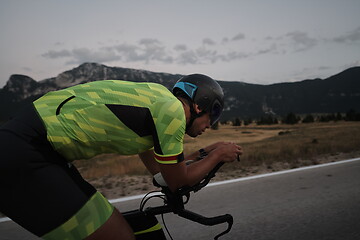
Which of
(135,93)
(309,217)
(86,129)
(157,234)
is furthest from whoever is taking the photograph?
(309,217)

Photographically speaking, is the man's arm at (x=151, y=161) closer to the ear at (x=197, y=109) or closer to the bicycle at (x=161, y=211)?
the bicycle at (x=161, y=211)

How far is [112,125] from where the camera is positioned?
60.9 inches

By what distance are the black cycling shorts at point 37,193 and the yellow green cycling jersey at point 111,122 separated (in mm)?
123

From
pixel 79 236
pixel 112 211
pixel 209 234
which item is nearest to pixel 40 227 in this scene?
pixel 79 236

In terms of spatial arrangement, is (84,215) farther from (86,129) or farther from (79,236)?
(86,129)

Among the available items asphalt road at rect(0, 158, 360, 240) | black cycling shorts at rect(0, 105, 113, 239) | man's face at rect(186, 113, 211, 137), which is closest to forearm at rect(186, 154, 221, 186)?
man's face at rect(186, 113, 211, 137)

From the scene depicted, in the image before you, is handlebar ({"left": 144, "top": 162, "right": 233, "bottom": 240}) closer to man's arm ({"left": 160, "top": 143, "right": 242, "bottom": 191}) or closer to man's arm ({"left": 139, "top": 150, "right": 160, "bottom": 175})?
man's arm ({"left": 160, "top": 143, "right": 242, "bottom": 191})

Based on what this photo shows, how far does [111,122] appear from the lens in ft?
5.08

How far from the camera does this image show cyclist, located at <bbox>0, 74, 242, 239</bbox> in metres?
1.42

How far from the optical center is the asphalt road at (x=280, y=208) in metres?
3.11

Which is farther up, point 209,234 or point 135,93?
point 135,93

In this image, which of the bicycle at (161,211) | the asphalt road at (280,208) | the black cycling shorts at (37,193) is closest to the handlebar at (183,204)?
the bicycle at (161,211)

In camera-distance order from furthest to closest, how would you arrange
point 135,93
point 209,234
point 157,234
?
point 209,234 < point 157,234 < point 135,93

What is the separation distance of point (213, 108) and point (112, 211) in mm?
925
